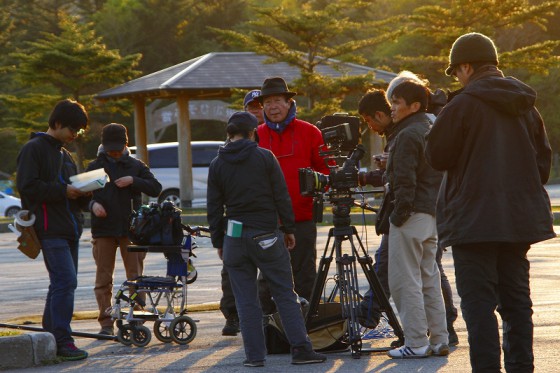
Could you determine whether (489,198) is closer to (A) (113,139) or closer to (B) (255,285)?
(B) (255,285)

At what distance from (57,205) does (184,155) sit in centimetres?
2394

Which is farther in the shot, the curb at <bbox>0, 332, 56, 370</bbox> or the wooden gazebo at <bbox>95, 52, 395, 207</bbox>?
the wooden gazebo at <bbox>95, 52, 395, 207</bbox>

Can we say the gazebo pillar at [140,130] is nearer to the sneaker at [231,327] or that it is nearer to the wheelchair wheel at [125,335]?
the sneaker at [231,327]

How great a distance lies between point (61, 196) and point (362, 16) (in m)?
51.6

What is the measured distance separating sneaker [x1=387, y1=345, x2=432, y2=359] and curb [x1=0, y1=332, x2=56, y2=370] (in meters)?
2.26

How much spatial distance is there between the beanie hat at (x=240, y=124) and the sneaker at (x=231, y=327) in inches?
76.1

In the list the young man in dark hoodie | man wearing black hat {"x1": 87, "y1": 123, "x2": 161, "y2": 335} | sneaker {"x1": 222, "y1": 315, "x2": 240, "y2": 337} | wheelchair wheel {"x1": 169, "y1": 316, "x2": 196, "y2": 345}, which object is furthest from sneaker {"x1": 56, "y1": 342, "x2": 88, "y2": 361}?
sneaker {"x1": 222, "y1": 315, "x2": 240, "y2": 337}

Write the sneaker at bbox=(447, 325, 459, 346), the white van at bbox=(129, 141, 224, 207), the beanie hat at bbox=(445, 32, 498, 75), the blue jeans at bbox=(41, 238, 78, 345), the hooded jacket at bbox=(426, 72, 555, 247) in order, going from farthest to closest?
the white van at bbox=(129, 141, 224, 207), the sneaker at bbox=(447, 325, 459, 346), the blue jeans at bbox=(41, 238, 78, 345), the beanie hat at bbox=(445, 32, 498, 75), the hooded jacket at bbox=(426, 72, 555, 247)

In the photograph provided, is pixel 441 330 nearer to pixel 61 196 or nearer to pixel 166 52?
pixel 61 196

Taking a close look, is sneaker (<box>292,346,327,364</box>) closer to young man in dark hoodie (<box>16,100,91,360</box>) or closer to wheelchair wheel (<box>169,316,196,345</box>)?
wheelchair wheel (<box>169,316,196,345</box>)

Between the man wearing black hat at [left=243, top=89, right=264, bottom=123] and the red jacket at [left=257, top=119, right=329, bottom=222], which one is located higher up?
the man wearing black hat at [left=243, top=89, right=264, bottom=123]

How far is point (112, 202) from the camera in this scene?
897 cm

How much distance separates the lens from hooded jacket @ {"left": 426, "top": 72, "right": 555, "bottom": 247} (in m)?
5.45

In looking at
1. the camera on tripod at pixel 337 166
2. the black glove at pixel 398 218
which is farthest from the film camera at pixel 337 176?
the black glove at pixel 398 218
